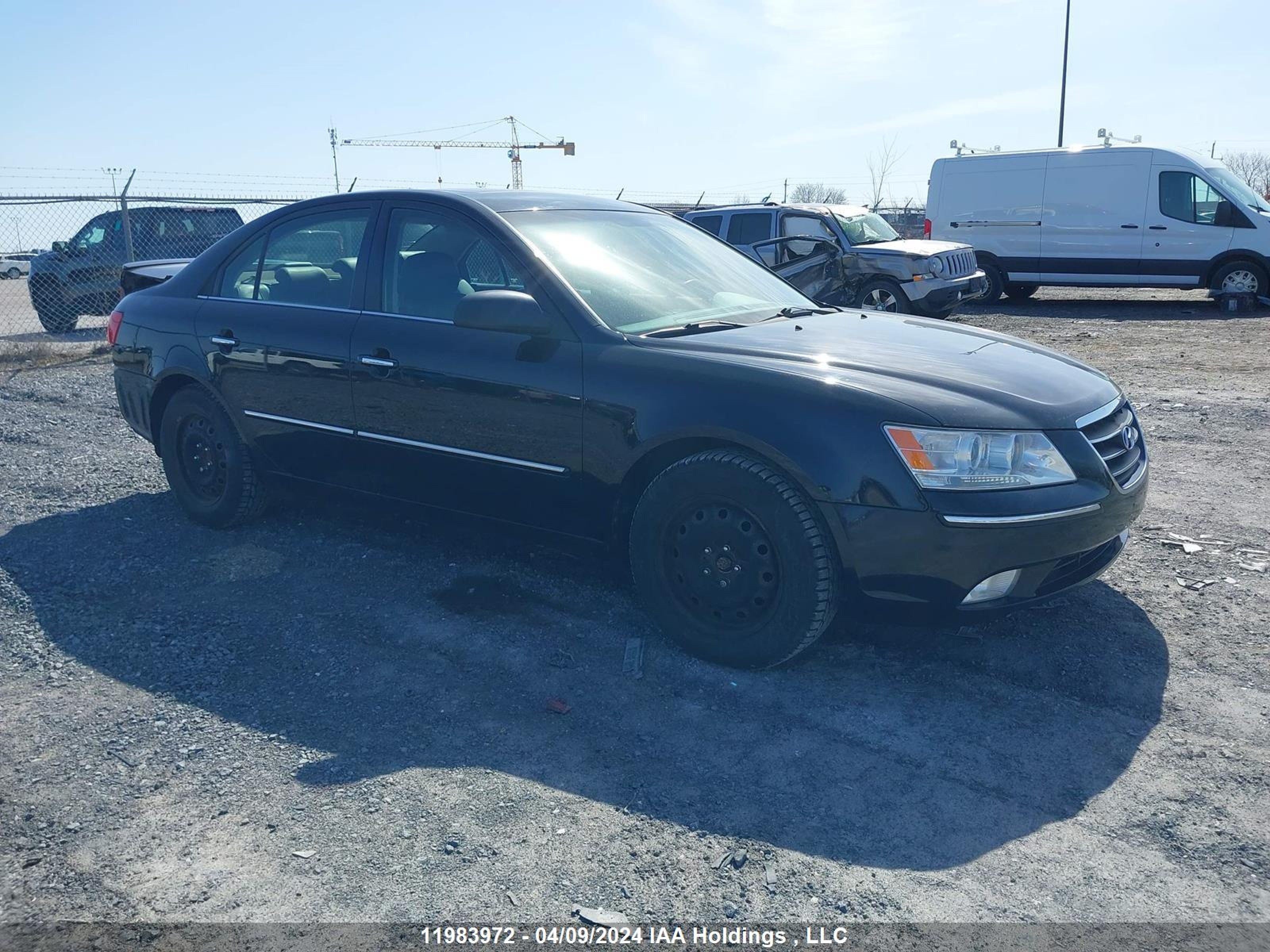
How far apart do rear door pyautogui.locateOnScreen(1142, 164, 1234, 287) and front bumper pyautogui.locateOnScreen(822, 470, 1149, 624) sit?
14245mm

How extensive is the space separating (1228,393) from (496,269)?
6.78 meters


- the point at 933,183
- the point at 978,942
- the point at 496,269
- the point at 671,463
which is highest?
the point at 933,183

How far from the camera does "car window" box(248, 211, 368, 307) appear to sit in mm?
4816

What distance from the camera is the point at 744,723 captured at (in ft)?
11.3

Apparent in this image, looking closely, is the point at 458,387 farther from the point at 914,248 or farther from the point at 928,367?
A: the point at 914,248

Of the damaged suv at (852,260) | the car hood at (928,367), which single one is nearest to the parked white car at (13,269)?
the damaged suv at (852,260)

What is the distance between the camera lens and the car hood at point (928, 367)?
3.50 m

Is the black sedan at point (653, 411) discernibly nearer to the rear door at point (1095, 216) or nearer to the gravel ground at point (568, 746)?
the gravel ground at point (568, 746)

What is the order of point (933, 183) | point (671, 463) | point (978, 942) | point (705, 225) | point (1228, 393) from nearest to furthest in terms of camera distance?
point (978, 942) → point (671, 463) → point (1228, 393) → point (705, 225) → point (933, 183)

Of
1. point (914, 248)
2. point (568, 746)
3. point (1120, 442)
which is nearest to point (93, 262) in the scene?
point (914, 248)

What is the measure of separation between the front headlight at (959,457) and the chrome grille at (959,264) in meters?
10.8

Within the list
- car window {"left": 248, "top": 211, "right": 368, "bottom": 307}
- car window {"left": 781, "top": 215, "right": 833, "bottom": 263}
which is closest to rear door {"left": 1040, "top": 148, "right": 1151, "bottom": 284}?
car window {"left": 781, "top": 215, "right": 833, "bottom": 263}

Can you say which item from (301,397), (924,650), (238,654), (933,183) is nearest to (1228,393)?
(924,650)

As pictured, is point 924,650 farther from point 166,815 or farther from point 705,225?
point 705,225
